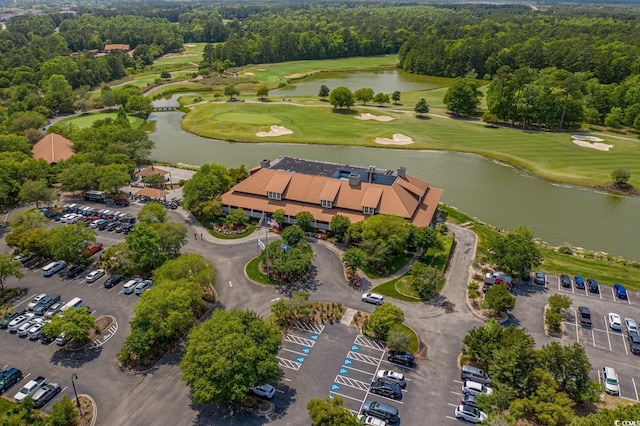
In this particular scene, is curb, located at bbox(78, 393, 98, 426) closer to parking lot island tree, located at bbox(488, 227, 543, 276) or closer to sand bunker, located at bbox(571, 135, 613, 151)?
parking lot island tree, located at bbox(488, 227, 543, 276)

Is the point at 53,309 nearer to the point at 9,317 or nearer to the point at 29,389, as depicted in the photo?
the point at 9,317

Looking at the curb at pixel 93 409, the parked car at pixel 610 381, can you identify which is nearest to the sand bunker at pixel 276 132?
the curb at pixel 93 409

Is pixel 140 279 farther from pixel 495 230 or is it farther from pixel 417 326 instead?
pixel 495 230

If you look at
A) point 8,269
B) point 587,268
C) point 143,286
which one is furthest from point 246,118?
point 587,268

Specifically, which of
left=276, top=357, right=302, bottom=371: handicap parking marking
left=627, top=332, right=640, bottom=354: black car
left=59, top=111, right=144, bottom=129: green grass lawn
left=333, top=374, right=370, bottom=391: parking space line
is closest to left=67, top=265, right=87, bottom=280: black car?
left=276, top=357, right=302, bottom=371: handicap parking marking

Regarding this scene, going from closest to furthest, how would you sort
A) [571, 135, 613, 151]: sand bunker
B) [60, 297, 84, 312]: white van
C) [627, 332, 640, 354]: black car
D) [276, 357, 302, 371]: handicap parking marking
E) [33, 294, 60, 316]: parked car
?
[276, 357, 302, 371]: handicap parking marking, [627, 332, 640, 354]: black car, [33, 294, 60, 316]: parked car, [60, 297, 84, 312]: white van, [571, 135, 613, 151]: sand bunker

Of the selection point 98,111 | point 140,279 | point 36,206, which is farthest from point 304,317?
point 98,111
